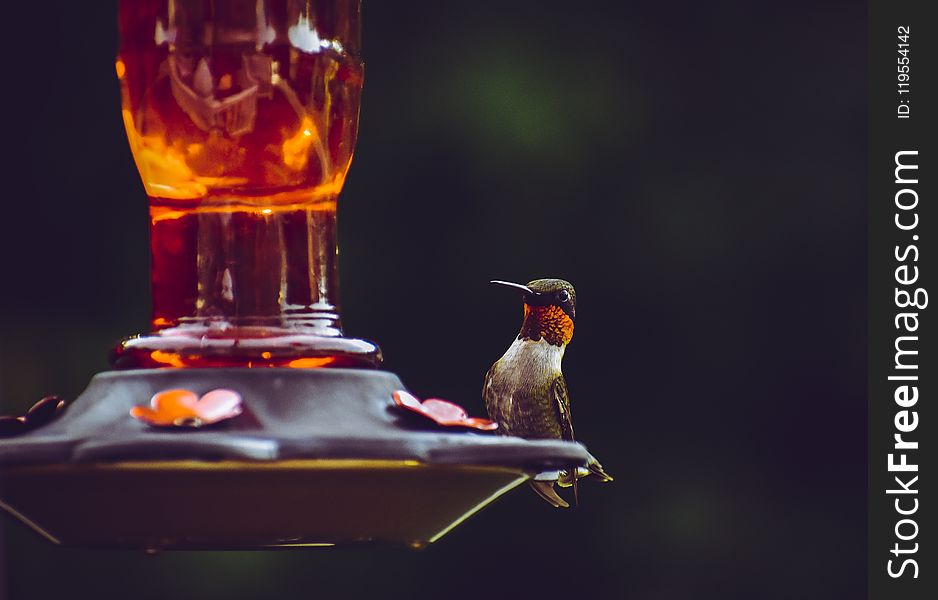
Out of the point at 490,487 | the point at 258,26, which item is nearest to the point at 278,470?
the point at 490,487

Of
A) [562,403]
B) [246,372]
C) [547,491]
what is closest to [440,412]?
[246,372]

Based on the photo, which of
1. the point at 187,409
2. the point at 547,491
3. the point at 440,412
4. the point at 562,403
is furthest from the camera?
the point at 562,403

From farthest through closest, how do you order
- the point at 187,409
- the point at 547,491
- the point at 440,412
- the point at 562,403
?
the point at 562,403, the point at 547,491, the point at 440,412, the point at 187,409

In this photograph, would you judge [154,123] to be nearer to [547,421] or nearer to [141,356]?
[141,356]

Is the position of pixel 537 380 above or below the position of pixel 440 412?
below

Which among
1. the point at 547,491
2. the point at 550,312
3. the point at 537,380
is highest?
the point at 550,312

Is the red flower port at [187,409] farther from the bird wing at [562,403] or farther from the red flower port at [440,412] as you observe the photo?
the bird wing at [562,403]

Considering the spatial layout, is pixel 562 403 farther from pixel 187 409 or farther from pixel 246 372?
pixel 187 409
